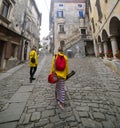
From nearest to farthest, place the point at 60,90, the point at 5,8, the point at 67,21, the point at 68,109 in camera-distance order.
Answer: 1. the point at 68,109
2. the point at 60,90
3. the point at 5,8
4. the point at 67,21

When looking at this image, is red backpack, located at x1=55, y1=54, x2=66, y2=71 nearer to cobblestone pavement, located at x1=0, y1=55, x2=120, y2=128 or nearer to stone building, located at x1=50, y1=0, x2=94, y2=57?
cobblestone pavement, located at x1=0, y1=55, x2=120, y2=128

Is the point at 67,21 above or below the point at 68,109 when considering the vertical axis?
above

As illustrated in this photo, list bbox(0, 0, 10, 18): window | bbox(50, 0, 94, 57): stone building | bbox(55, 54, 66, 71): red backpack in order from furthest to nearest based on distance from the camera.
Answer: bbox(50, 0, 94, 57): stone building < bbox(0, 0, 10, 18): window < bbox(55, 54, 66, 71): red backpack

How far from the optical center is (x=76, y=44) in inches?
667

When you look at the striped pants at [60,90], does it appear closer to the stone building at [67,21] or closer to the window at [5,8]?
the window at [5,8]

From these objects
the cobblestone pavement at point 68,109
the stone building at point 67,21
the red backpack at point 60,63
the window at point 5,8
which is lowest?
the cobblestone pavement at point 68,109

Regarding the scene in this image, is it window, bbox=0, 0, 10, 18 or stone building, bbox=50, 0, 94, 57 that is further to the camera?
stone building, bbox=50, 0, 94, 57

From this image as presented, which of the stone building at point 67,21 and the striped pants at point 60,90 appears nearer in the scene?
the striped pants at point 60,90

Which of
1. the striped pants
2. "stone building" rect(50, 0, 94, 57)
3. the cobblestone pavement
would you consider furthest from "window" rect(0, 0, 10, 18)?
"stone building" rect(50, 0, 94, 57)

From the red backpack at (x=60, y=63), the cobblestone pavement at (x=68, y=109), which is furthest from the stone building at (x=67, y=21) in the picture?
the red backpack at (x=60, y=63)

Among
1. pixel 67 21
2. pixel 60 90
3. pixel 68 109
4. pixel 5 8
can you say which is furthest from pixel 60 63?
pixel 67 21

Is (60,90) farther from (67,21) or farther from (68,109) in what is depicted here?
(67,21)

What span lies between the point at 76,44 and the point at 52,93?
543 inches

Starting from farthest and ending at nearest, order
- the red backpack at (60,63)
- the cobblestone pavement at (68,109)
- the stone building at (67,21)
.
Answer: the stone building at (67,21) → the red backpack at (60,63) → the cobblestone pavement at (68,109)
